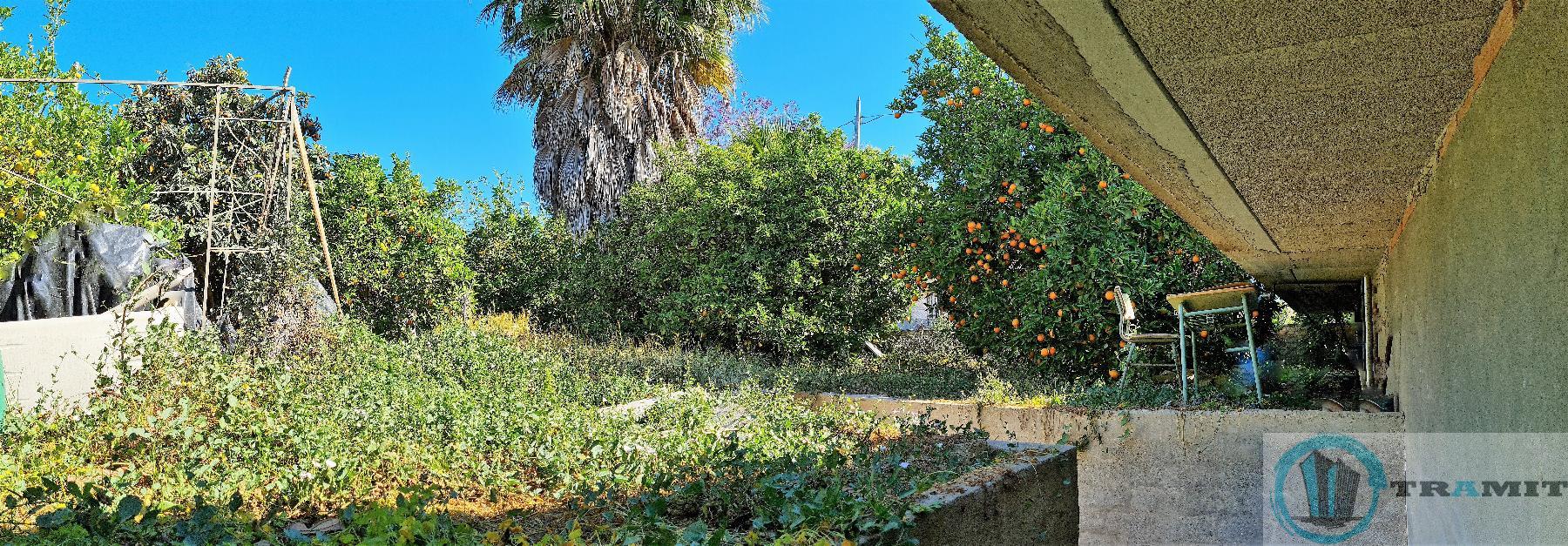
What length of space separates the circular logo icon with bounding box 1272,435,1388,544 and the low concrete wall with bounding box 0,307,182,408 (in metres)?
6.58

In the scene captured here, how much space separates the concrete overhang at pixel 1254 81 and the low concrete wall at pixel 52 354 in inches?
203

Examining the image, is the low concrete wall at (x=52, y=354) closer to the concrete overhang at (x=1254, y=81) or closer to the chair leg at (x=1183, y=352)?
the concrete overhang at (x=1254, y=81)

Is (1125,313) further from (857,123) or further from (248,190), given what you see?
(857,123)

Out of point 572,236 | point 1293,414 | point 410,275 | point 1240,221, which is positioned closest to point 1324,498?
point 1293,414

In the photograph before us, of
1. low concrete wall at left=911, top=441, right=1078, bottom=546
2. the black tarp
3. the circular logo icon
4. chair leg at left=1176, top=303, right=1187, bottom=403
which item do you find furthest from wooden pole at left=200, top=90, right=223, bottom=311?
the circular logo icon

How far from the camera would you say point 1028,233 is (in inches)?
303

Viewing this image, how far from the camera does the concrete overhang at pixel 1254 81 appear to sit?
156cm

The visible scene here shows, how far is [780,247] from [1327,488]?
6346 mm

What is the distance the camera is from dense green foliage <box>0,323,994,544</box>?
257 cm

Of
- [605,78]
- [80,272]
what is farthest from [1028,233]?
[605,78]

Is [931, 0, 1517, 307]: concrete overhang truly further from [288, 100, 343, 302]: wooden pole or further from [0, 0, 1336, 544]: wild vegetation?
[288, 100, 343, 302]: wooden pole

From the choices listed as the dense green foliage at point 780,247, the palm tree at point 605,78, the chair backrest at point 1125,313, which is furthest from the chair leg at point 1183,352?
the palm tree at point 605,78

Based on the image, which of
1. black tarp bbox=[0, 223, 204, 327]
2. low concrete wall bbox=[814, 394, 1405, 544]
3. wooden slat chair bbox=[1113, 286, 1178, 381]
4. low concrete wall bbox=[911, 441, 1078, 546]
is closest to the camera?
low concrete wall bbox=[911, 441, 1078, 546]

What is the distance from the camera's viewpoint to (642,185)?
1206cm
